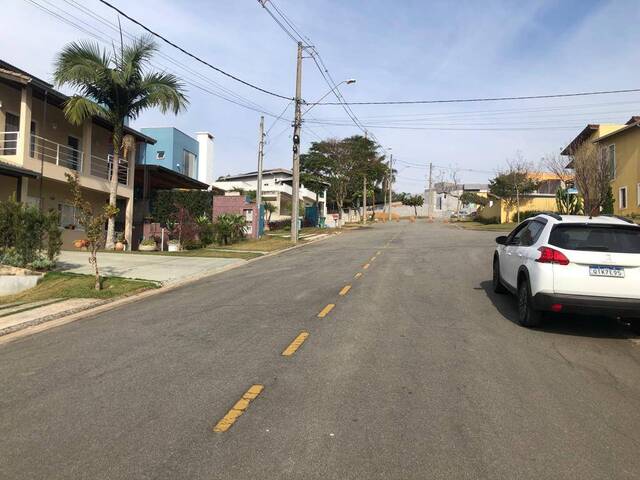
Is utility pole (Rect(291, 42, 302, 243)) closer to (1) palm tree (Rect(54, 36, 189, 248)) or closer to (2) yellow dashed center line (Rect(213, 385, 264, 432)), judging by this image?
(1) palm tree (Rect(54, 36, 189, 248))

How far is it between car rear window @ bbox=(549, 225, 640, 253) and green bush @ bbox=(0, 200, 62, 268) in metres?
12.4

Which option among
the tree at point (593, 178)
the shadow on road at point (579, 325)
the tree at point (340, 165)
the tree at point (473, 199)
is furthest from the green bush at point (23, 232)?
the tree at point (473, 199)

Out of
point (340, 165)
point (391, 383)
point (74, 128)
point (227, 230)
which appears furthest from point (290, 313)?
point (340, 165)

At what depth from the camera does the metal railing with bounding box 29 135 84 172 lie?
22447 millimetres

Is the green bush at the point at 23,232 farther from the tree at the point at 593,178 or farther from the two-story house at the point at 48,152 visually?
the tree at the point at 593,178

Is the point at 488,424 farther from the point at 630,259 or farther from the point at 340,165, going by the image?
the point at 340,165

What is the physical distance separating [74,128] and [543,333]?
24.4 m

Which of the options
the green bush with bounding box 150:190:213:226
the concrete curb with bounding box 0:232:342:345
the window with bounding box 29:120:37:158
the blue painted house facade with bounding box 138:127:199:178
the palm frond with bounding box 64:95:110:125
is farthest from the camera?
the blue painted house facade with bounding box 138:127:199:178

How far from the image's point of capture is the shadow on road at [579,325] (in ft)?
26.7

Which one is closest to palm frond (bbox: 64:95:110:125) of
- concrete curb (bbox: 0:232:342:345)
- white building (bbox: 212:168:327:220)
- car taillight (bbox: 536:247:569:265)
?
concrete curb (bbox: 0:232:342:345)

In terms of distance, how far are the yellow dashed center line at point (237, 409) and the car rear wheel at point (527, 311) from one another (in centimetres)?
461

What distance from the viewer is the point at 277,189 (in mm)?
53656

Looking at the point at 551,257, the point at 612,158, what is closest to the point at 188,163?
→ the point at 612,158

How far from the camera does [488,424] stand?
4.60 meters
